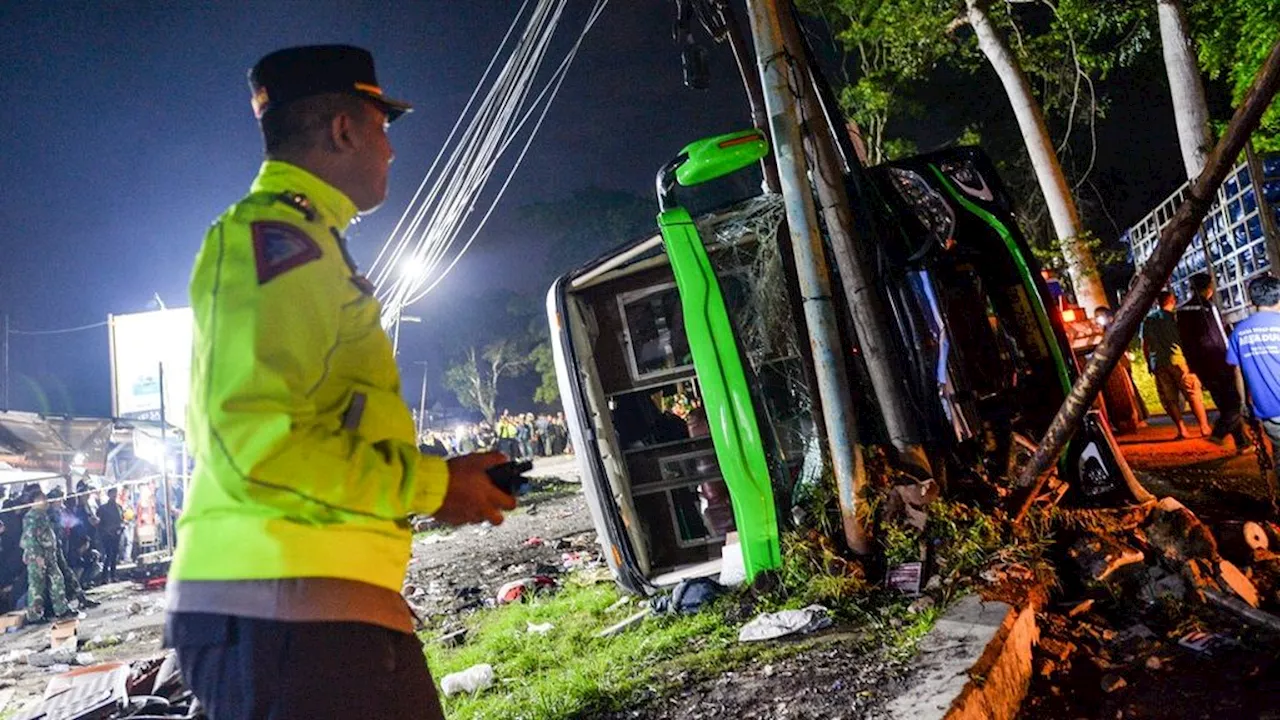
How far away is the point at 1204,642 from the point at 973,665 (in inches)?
50.8

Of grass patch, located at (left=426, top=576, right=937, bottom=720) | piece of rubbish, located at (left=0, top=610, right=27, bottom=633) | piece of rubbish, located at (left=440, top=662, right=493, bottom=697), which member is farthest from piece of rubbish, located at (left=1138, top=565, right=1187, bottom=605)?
piece of rubbish, located at (left=0, top=610, right=27, bottom=633)

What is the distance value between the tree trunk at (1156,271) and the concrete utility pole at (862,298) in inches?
26.0

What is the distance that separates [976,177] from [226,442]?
16.1 feet

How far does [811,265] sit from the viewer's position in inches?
181

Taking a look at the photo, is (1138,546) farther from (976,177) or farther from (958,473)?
(976,177)

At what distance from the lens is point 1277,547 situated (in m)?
4.04

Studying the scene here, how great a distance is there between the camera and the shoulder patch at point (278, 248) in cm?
131

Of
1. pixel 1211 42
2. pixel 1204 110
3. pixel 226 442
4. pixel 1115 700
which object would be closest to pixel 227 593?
pixel 226 442

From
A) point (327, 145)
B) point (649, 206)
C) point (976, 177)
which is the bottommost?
point (327, 145)

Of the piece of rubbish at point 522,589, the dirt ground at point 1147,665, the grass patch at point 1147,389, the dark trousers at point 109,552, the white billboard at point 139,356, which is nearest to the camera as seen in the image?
the dirt ground at point 1147,665

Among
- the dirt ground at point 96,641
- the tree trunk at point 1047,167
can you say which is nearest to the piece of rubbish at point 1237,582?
the tree trunk at point 1047,167

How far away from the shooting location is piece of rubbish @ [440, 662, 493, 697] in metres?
4.30

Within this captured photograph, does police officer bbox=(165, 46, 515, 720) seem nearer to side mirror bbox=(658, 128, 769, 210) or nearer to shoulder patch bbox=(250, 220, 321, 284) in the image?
shoulder patch bbox=(250, 220, 321, 284)

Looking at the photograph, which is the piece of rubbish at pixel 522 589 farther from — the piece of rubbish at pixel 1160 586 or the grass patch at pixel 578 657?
the piece of rubbish at pixel 1160 586
